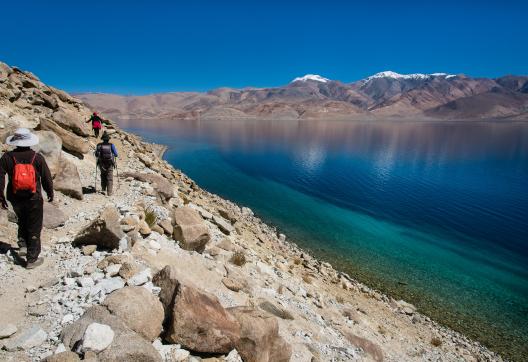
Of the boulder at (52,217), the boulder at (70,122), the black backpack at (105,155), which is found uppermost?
the boulder at (70,122)

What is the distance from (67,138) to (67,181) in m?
4.72

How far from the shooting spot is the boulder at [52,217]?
30.0 ft

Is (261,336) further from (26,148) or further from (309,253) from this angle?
(309,253)

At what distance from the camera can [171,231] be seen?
1148cm

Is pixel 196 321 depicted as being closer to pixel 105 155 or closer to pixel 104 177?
pixel 104 177

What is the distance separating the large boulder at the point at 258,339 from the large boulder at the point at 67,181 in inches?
307

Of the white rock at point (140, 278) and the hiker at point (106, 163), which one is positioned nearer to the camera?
the white rock at point (140, 278)

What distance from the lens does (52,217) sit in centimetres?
935

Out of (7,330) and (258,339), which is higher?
(7,330)

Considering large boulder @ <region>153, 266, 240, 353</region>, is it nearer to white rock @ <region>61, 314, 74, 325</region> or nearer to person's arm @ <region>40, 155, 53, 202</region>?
white rock @ <region>61, 314, 74, 325</region>

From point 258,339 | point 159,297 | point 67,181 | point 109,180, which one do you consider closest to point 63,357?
point 159,297

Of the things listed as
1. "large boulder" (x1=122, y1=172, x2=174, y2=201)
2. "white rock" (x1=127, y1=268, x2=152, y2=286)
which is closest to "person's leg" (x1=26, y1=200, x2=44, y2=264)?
"white rock" (x1=127, y1=268, x2=152, y2=286)

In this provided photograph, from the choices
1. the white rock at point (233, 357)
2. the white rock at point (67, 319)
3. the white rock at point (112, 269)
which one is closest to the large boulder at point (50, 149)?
the white rock at point (112, 269)

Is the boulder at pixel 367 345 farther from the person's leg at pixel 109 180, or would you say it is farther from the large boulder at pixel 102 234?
the person's leg at pixel 109 180
